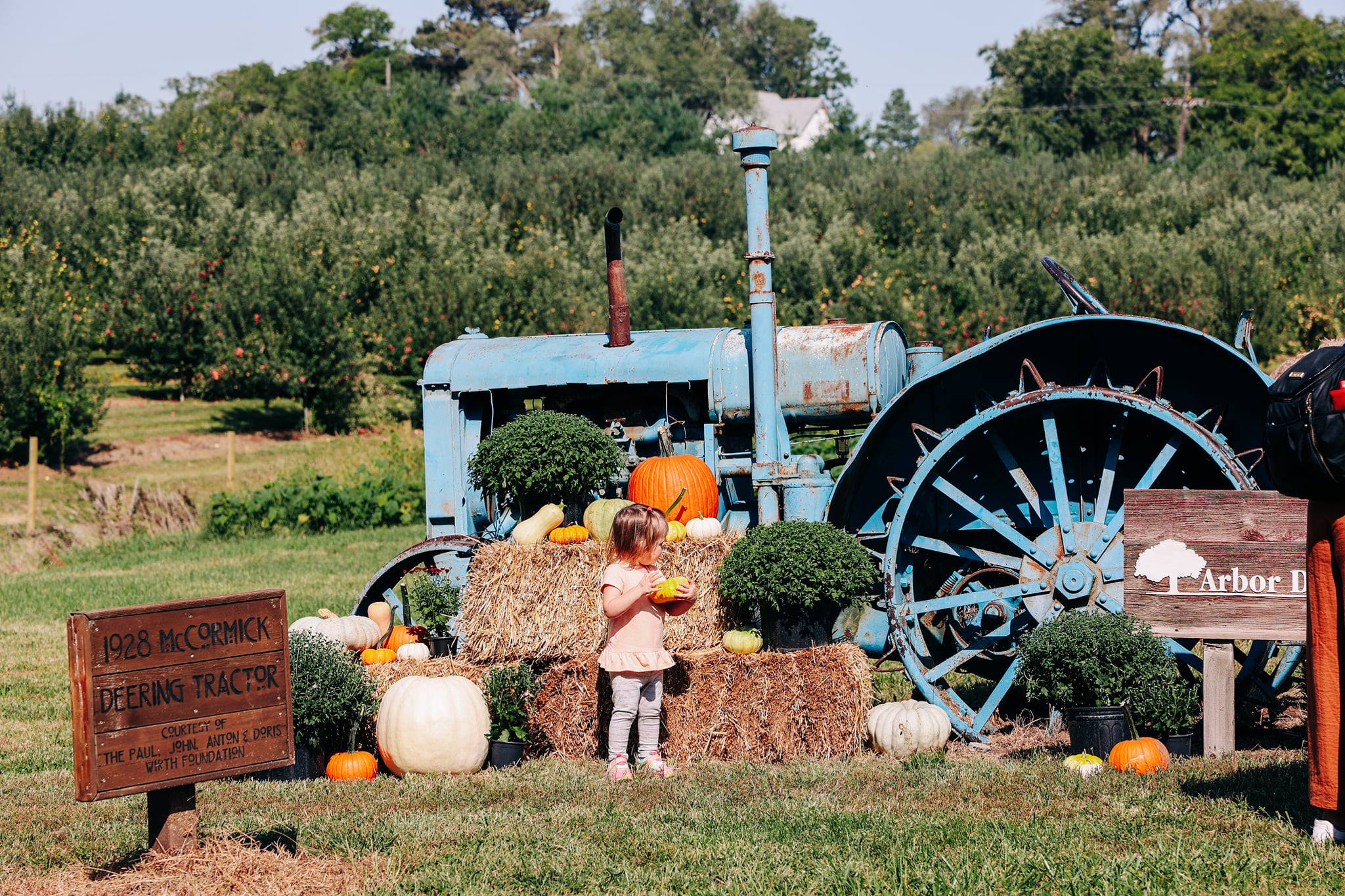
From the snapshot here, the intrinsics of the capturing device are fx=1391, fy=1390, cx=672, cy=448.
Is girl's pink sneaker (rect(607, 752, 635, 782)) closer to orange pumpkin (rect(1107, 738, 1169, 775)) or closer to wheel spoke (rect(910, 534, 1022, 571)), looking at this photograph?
wheel spoke (rect(910, 534, 1022, 571))

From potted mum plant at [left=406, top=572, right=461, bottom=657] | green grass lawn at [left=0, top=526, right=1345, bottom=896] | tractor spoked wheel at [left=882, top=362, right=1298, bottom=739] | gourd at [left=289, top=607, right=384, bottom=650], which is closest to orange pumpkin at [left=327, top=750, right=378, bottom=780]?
green grass lawn at [left=0, top=526, right=1345, bottom=896]

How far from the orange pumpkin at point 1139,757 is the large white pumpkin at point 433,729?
9.56 ft

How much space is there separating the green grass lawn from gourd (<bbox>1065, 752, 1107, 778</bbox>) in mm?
64

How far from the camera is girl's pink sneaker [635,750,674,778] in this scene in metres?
6.12

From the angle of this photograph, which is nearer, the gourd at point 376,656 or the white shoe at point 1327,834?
the white shoe at point 1327,834

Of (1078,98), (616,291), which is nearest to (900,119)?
(1078,98)

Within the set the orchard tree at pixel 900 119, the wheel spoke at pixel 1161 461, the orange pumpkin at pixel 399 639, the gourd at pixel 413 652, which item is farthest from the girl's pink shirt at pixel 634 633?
the orchard tree at pixel 900 119

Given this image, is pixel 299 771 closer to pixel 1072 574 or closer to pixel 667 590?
pixel 667 590

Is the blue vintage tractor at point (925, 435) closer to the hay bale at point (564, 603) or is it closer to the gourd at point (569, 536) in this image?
the hay bale at point (564, 603)

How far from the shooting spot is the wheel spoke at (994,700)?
661 centimetres

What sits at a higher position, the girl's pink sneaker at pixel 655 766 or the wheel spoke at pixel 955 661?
the wheel spoke at pixel 955 661

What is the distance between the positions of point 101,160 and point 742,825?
3607 cm

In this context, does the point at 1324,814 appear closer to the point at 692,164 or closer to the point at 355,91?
the point at 692,164

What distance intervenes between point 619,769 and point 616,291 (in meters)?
2.94
